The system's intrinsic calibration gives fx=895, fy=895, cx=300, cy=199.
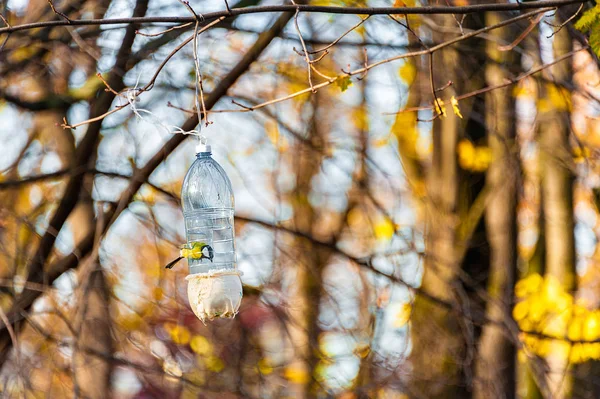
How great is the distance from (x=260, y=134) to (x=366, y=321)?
7.29 ft

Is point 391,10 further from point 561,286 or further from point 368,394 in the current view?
point 561,286

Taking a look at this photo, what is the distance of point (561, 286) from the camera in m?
8.73

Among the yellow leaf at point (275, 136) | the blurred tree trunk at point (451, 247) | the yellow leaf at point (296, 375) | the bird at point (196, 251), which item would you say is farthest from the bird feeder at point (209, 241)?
the yellow leaf at point (296, 375)

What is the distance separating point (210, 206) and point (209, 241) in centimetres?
22

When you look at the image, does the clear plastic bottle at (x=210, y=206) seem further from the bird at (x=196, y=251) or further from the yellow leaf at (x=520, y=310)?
the yellow leaf at (x=520, y=310)

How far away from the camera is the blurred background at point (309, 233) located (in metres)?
6.68

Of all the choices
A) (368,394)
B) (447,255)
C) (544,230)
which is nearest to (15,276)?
(368,394)

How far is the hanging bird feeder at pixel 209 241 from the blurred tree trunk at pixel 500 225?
4227 mm

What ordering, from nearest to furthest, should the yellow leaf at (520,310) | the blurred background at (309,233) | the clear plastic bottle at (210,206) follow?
the clear plastic bottle at (210,206), the blurred background at (309,233), the yellow leaf at (520,310)

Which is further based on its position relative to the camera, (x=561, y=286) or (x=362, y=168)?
(x=362, y=168)

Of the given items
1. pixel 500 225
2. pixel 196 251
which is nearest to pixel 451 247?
pixel 500 225

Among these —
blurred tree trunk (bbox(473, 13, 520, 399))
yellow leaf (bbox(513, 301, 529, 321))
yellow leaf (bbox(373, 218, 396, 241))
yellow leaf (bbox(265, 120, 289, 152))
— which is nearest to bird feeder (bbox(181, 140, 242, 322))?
blurred tree trunk (bbox(473, 13, 520, 399))

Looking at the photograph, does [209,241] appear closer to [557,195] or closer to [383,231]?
[383,231]

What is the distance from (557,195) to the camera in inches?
352
